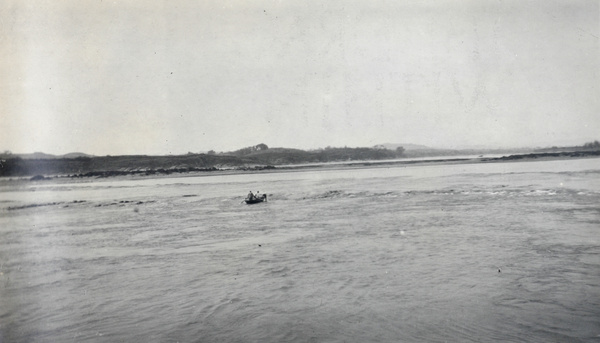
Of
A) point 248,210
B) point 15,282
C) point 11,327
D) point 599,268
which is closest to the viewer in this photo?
point 11,327

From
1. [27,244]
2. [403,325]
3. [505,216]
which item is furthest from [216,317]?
[505,216]

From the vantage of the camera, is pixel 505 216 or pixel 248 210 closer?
pixel 505 216

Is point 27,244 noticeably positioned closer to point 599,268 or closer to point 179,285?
point 179,285

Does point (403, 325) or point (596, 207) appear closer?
point (403, 325)

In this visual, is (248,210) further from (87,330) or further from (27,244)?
(87,330)

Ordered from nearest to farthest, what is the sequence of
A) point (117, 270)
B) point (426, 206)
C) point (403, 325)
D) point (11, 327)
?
point (403, 325)
point (11, 327)
point (117, 270)
point (426, 206)

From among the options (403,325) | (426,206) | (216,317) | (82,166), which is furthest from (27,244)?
(82,166)
